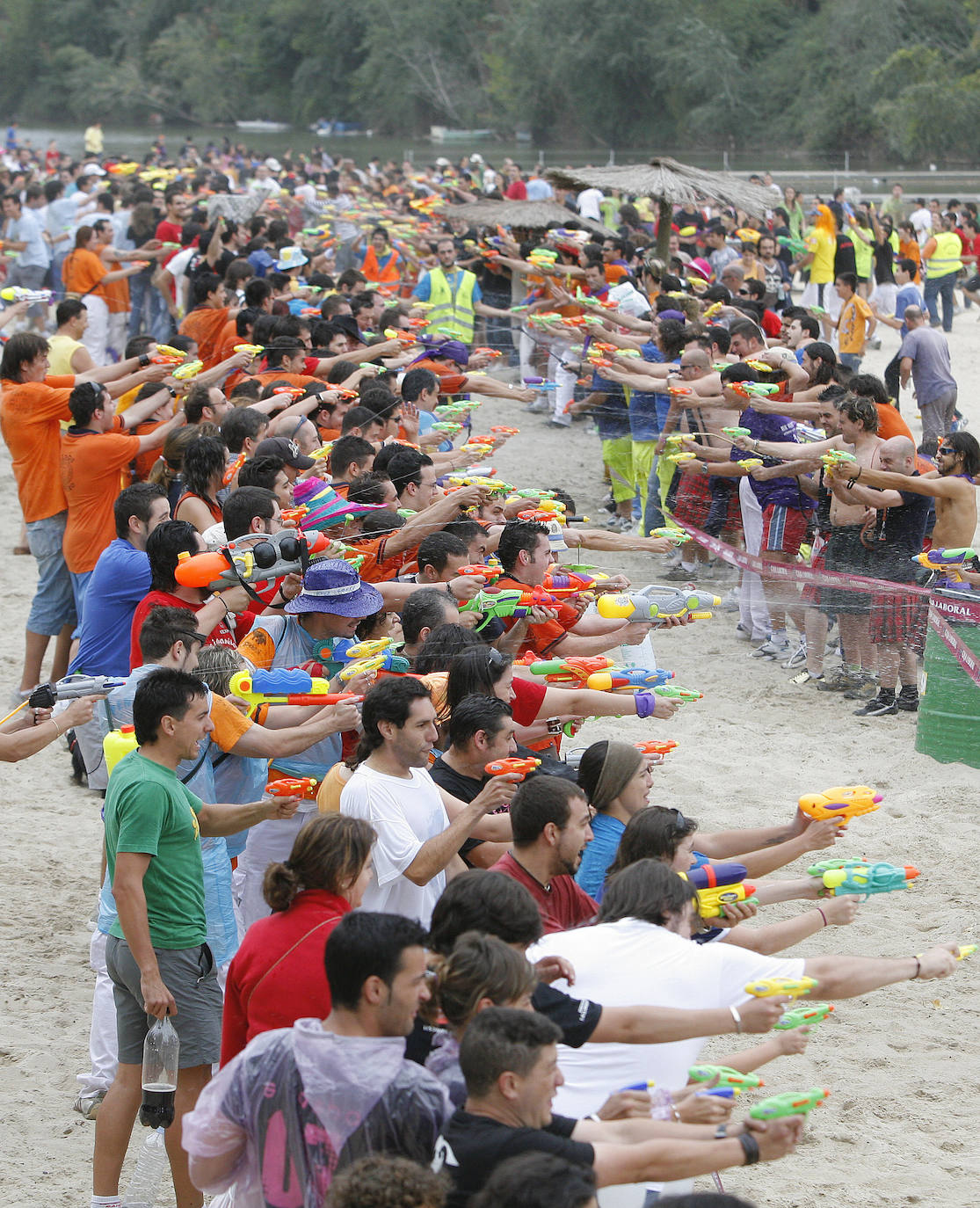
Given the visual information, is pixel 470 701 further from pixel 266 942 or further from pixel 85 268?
pixel 85 268

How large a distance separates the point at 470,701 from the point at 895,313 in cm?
1424

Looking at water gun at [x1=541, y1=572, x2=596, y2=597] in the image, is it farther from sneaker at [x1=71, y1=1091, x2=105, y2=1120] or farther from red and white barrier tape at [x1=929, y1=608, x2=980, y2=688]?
sneaker at [x1=71, y1=1091, x2=105, y2=1120]

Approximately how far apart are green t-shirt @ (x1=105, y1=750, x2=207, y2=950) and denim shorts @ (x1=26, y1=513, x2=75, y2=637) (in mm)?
3749

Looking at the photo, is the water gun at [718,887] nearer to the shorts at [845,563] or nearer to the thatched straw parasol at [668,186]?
the shorts at [845,563]

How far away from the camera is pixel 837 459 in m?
7.32

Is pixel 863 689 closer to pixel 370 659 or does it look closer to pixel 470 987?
pixel 370 659

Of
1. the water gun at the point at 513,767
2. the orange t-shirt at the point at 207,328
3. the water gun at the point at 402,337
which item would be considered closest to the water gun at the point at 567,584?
the water gun at the point at 513,767

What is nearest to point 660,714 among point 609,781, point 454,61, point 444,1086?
point 609,781

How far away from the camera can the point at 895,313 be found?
1694 centimetres

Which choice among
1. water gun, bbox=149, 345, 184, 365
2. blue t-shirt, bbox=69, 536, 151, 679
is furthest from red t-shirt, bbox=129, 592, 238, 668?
water gun, bbox=149, 345, 184, 365

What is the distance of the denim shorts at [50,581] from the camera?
7.30 metres

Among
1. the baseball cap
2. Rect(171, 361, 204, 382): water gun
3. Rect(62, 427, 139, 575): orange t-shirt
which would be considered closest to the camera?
the baseball cap

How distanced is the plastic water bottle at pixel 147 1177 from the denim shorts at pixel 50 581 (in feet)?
12.9

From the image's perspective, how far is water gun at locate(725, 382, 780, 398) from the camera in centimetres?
820
